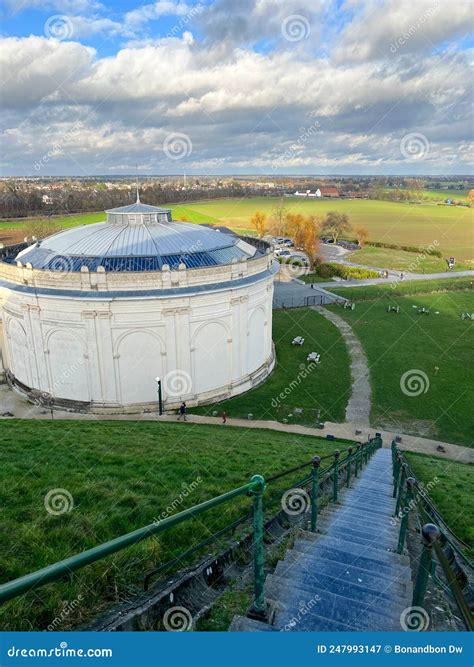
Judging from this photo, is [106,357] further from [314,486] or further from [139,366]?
[314,486]

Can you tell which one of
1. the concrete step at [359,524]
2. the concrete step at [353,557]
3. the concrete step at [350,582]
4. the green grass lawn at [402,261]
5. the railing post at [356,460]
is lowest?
the green grass lawn at [402,261]

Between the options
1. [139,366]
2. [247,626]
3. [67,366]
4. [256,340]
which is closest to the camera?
[247,626]

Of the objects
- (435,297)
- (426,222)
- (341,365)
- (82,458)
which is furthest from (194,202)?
(82,458)

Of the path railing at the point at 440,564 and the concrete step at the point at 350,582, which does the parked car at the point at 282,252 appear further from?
the concrete step at the point at 350,582

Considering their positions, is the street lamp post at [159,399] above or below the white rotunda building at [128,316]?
below

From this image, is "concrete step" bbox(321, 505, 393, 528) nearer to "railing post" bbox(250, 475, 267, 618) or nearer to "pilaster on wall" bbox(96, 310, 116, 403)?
"railing post" bbox(250, 475, 267, 618)

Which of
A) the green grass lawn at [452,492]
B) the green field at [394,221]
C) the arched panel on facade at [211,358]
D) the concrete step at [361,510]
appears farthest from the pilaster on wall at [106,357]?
the green field at [394,221]

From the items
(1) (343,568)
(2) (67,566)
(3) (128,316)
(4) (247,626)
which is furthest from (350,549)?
(3) (128,316)
